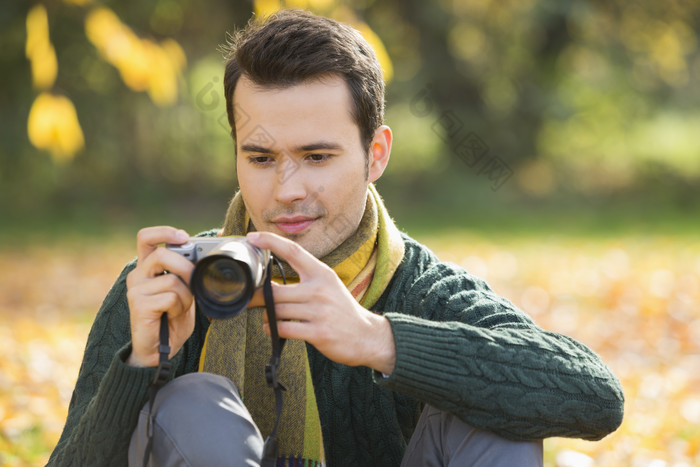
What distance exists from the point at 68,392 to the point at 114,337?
237 cm

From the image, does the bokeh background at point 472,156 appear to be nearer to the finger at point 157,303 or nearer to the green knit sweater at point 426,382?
the green knit sweater at point 426,382

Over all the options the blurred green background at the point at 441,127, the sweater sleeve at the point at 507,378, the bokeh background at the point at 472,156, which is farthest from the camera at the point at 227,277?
the blurred green background at the point at 441,127

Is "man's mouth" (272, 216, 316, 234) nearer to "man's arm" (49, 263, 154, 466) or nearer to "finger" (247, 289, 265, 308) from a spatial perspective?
"finger" (247, 289, 265, 308)

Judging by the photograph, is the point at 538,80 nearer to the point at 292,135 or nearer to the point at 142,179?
the point at 142,179

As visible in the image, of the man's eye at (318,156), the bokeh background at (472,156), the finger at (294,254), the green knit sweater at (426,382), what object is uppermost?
the bokeh background at (472,156)

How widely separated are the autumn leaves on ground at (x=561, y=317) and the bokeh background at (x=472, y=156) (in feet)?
0.14

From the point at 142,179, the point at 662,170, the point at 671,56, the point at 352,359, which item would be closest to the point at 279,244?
the point at 352,359

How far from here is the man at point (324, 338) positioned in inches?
76.0

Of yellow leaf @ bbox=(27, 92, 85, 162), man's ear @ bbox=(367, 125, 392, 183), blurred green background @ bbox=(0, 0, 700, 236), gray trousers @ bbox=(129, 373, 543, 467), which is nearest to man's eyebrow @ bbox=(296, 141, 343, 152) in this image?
man's ear @ bbox=(367, 125, 392, 183)

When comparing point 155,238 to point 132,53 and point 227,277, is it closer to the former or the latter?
point 227,277

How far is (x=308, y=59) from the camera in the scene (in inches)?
94.5

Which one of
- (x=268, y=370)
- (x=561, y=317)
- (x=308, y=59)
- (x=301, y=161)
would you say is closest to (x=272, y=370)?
(x=268, y=370)

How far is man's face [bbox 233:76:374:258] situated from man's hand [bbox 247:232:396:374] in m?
0.44

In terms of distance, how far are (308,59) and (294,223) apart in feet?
1.57
